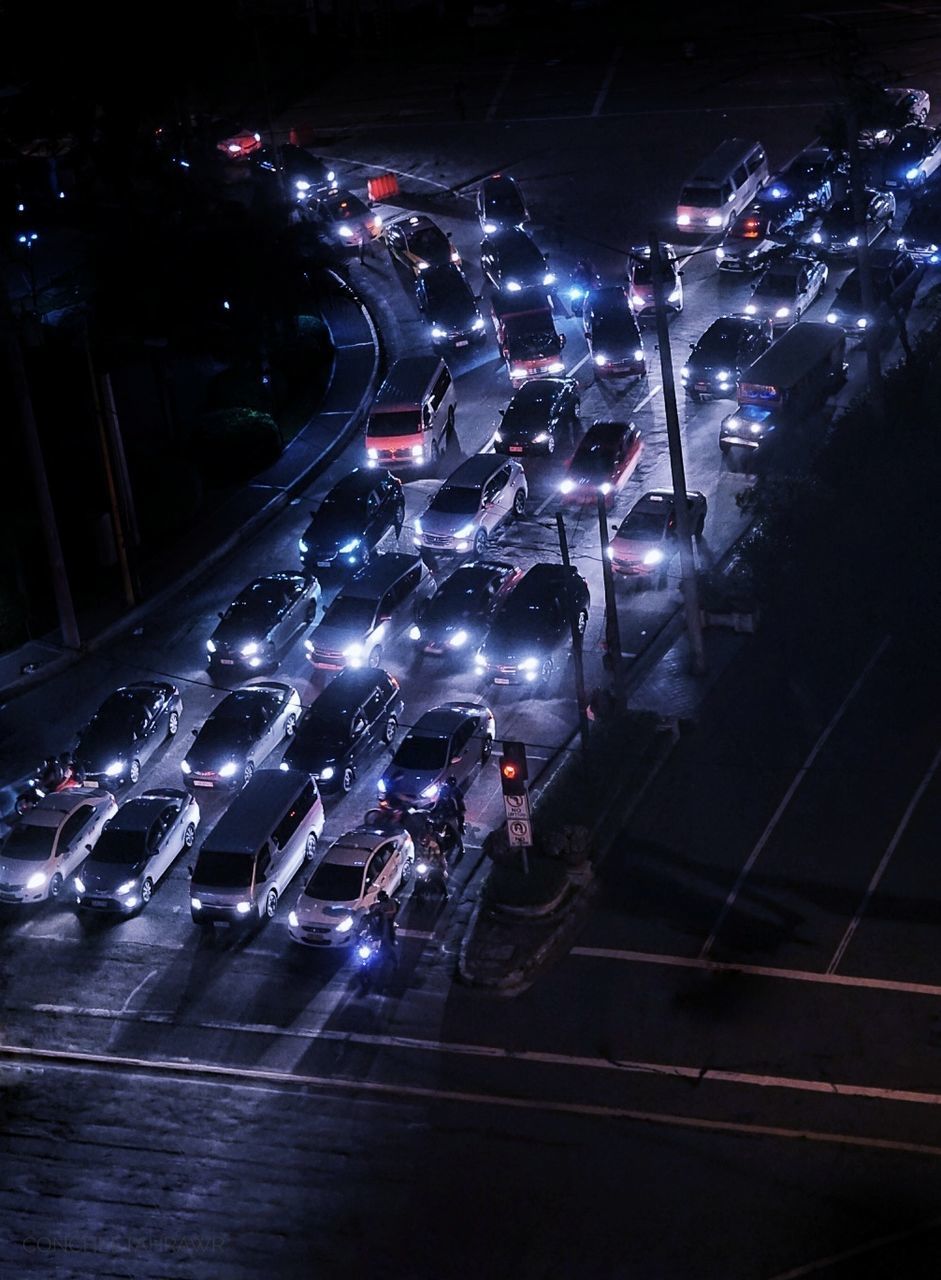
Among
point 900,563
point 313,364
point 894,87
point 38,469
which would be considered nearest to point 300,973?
point 38,469

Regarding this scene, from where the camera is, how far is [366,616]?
3903 cm

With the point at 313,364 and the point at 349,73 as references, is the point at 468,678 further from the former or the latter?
the point at 349,73

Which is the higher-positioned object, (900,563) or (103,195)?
(103,195)

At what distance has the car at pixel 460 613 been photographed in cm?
3894

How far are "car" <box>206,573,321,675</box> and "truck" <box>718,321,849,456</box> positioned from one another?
12051 mm

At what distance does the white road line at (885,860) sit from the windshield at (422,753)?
8.60 meters

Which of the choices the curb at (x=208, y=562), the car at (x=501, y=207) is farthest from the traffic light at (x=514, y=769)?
the car at (x=501, y=207)

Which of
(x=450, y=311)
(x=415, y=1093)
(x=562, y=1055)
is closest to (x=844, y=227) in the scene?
(x=450, y=311)

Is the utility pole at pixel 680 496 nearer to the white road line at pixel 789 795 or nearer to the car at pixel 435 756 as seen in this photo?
the white road line at pixel 789 795

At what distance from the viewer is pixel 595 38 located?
7550 cm

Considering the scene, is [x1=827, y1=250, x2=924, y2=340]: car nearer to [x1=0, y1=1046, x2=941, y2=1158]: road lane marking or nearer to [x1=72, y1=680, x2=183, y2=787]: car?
[x1=72, y1=680, x2=183, y2=787]: car

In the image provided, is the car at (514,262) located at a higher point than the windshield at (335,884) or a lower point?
higher

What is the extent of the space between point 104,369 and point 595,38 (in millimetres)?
42274

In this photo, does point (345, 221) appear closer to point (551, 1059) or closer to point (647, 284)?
point (647, 284)
